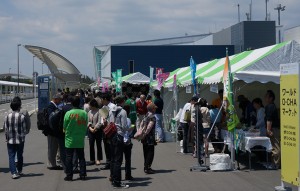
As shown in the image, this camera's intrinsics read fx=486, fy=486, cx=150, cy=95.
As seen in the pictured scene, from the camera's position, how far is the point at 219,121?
43.1 feet

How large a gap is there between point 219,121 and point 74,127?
15.3 feet

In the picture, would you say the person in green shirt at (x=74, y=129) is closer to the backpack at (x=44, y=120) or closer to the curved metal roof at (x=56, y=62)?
the backpack at (x=44, y=120)

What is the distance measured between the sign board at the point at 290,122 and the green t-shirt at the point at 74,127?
4.37m

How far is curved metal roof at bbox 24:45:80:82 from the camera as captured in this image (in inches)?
1547

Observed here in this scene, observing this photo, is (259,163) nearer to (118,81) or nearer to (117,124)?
(117,124)

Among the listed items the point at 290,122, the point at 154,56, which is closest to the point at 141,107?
the point at 290,122

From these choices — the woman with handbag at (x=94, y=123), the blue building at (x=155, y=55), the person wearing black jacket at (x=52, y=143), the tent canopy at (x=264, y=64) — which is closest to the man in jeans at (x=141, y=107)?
the tent canopy at (x=264, y=64)

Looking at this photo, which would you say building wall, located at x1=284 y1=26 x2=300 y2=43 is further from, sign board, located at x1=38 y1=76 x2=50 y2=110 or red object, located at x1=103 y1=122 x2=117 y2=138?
red object, located at x1=103 y1=122 x2=117 y2=138

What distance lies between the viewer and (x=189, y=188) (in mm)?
9195

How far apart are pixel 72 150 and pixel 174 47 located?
167 feet

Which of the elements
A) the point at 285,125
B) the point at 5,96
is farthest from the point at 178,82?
the point at 5,96

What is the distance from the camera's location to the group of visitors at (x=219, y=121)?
1110cm

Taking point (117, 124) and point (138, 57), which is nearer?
point (117, 124)

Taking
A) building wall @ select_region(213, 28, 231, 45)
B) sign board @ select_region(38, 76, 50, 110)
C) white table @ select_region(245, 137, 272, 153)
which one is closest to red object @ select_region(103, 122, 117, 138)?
white table @ select_region(245, 137, 272, 153)
